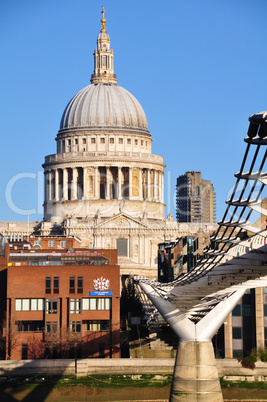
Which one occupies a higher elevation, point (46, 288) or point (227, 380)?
point (46, 288)

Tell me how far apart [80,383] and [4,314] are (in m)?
16.5

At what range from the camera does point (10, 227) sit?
197750 millimetres

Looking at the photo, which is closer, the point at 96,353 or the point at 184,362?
the point at 184,362

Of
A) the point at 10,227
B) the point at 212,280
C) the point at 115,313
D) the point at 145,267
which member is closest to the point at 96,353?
the point at 115,313

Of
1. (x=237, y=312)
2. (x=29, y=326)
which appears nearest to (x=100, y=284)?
(x=29, y=326)

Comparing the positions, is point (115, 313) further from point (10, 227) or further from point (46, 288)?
point (10, 227)

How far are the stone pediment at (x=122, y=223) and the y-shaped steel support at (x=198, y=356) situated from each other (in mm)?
124847

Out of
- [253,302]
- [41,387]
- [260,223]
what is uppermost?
[260,223]

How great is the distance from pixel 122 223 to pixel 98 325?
9060 centimetres

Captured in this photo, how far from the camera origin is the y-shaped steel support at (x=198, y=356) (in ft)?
200

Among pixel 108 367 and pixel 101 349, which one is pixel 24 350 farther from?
pixel 108 367

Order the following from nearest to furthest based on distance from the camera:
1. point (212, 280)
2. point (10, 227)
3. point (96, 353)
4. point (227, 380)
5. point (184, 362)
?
point (184, 362)
point (212, 280)
point (227, 380)
point (96, 353)
point (10, 227)

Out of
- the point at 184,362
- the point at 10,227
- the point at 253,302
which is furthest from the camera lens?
the point at 10,227

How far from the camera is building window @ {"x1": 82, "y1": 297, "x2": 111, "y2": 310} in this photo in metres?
98.6
